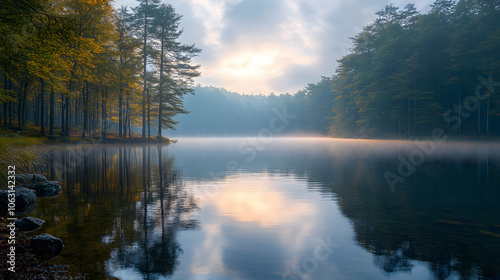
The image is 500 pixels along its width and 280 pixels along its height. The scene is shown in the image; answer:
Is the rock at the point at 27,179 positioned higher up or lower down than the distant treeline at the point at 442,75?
lower down

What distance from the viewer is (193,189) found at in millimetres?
14031

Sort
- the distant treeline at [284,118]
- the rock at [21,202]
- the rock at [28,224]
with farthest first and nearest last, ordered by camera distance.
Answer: the distant treeline at [284,118], the rock at [21,202], the rock at [28,224]

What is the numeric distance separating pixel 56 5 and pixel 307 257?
39852 mm

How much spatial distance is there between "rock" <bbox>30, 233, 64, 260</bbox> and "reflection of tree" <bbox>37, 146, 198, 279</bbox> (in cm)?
17

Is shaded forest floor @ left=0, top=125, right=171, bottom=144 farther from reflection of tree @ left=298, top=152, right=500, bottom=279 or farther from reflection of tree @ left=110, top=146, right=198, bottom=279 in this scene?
reflection of tree @ left=298, top=152, right=500, bottom=279

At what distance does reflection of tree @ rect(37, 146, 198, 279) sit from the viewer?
5875 mm

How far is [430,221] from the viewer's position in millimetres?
8711

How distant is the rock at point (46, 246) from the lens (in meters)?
6.06

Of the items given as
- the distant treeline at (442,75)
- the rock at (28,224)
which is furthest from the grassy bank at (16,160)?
the distant treeline at (442,75)

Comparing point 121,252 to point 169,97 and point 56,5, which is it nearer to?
point 56,5

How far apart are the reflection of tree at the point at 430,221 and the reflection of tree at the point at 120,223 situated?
432cm

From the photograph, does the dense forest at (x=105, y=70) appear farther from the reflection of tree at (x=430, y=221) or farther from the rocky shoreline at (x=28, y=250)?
the reflection of tree at (x=430, y=221)

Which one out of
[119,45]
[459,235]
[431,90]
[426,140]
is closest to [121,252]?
[459,235]

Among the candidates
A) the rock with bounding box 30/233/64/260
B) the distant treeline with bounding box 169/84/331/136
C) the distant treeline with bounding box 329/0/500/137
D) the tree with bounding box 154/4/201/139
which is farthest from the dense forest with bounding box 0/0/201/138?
the distant treeline with bounding box 169/84/331/136
